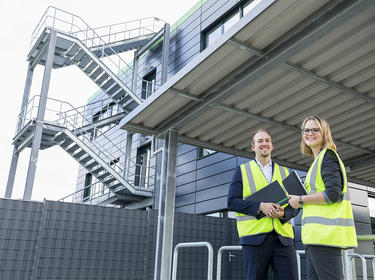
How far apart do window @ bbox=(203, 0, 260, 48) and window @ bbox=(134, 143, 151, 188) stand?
502 centimetres

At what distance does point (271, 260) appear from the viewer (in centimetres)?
248

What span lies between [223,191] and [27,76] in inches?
351

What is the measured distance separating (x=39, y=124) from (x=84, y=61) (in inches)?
128

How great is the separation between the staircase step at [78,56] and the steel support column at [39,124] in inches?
39.6

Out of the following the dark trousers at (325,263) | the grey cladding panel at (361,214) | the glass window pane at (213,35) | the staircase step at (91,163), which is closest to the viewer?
the dark trousers at (325,263)

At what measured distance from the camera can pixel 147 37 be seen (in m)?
15.5

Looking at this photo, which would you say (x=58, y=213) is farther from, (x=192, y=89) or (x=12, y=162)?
(x=12, y=162)

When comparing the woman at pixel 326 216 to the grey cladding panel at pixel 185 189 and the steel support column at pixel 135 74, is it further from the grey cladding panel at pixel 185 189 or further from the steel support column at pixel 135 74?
the steel support column at pixel 135 74

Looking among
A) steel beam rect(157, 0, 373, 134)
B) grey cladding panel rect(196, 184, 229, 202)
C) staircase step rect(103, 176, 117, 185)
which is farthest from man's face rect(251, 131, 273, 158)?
staircase step rect(103, 176, 117, 185)

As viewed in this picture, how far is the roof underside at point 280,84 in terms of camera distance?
154 inches

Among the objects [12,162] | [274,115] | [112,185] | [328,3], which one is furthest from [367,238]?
[12,162]

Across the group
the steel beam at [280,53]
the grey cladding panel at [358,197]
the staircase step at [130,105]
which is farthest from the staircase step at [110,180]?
the grey cladding panel at [358,197]

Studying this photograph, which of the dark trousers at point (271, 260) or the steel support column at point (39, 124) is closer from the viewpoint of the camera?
the dark trousers at point (271, 260)

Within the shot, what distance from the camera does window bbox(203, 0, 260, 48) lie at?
35.7 ft
